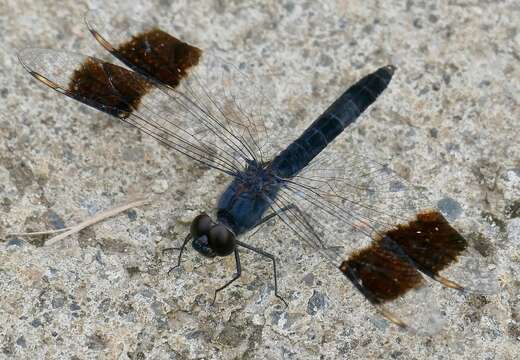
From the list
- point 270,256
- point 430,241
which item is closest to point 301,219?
point 270,256

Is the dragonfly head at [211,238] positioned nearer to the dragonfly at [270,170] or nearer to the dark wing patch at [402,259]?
the dragonfly at [270,170]

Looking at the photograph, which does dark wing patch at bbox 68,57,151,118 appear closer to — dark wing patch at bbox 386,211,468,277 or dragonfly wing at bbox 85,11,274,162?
dragonfly wing at bbox 85,11,274,162

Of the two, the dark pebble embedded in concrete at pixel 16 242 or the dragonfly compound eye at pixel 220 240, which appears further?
the dark pebble embedded in concrete at pixel 16 242

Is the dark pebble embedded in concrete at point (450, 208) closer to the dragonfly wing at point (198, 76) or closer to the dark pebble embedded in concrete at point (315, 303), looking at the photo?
the dark pebble embedded in concrete at point (315, 303)

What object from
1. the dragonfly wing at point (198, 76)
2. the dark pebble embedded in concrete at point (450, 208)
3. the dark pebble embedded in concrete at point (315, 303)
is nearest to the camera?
the dark pebble embedded in concrete at point (315, 303)

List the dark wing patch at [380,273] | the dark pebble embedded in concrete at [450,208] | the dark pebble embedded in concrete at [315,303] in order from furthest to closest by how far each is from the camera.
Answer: the dark pebble embedded in concrete at [450,208], the dark pebble embedded in concrete at [315,303], the dark wing patch at [380,273]

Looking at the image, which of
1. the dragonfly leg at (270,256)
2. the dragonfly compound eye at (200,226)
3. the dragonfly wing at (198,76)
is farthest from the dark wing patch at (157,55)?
the dragonfly leg at (270,256)

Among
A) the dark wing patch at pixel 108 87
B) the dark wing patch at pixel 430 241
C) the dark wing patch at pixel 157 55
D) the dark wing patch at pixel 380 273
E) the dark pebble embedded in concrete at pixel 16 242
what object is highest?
the dark wing patch at pixel 430 241

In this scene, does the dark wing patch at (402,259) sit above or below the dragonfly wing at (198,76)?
above
